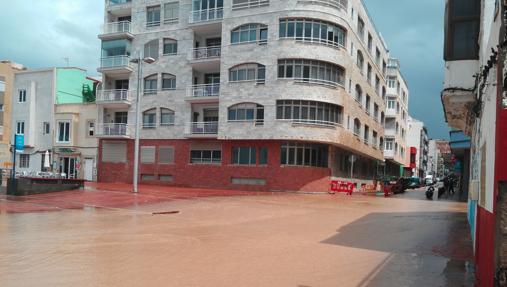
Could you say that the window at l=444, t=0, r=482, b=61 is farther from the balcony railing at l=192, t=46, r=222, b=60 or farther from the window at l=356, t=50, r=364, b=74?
the window at l=356, t=50, r=364, b=74

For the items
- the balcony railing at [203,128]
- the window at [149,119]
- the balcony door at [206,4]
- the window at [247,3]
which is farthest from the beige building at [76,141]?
the window at [247,3]

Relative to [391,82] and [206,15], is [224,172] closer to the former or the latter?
[206,15]


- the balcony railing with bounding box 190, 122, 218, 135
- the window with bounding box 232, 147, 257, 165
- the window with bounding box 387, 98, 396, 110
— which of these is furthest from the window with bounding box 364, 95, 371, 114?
the window with bounding box 387, 98, 396, 110

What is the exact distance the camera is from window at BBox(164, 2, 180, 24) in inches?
A: 1629

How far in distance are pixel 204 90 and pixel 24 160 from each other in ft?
72.3

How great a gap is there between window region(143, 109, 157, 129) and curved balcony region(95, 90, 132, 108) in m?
1.99

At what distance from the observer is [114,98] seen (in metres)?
42.9

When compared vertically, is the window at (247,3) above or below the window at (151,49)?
above

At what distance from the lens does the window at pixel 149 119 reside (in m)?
41.9

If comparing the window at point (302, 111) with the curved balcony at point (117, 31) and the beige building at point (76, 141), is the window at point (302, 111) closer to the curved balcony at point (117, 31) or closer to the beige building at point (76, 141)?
the curved balcony at point (117, 31)

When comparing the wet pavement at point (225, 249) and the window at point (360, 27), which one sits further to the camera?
the window at point (360, 27)

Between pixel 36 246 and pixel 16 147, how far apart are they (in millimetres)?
18903

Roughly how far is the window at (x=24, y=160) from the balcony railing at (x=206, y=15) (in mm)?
22754

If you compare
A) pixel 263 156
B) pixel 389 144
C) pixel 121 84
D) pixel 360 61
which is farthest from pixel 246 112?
pixel 389 144
